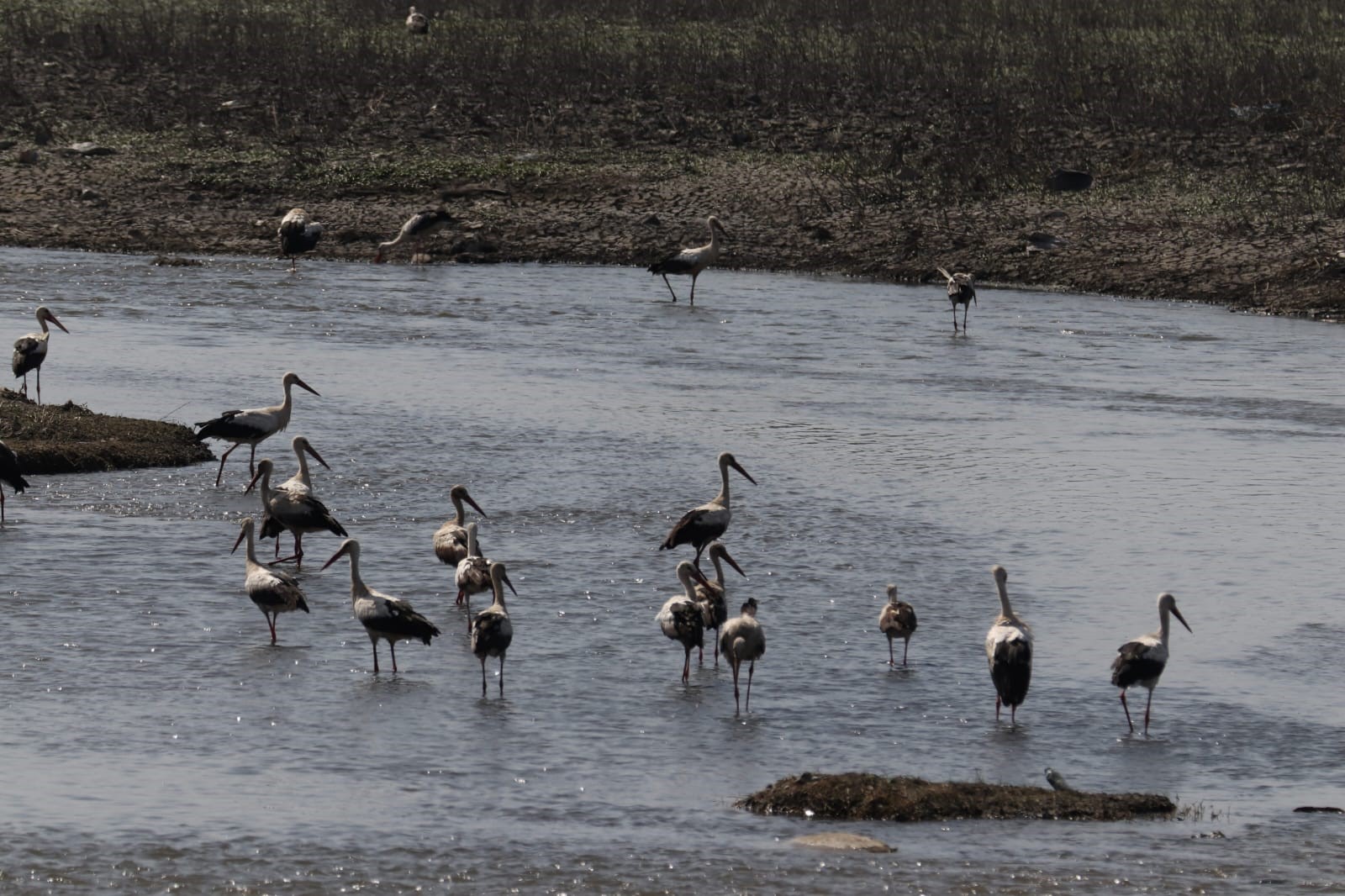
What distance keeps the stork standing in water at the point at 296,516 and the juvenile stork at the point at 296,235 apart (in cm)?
1948

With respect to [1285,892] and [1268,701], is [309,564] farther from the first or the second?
[1285,892]

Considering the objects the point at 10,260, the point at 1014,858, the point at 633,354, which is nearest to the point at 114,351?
the point at 633,354

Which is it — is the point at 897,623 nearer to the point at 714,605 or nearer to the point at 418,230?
the point at 714,605

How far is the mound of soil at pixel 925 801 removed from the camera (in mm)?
11586

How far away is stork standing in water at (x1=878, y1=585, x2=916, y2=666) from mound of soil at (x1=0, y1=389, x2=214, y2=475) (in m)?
9.04

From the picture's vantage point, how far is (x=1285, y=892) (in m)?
10.5

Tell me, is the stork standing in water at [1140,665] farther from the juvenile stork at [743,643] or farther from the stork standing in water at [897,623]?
the juvenile stork at [743,643]

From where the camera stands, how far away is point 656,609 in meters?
16.1

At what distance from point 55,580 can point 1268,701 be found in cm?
894

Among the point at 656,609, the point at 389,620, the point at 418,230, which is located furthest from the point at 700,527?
the point at 418,230

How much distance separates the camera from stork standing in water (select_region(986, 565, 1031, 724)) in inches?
517

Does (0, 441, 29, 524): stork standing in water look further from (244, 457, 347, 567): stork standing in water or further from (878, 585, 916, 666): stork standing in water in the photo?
(878, 585, 916, 666): stork standing in water

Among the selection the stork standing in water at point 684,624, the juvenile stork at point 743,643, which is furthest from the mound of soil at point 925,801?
the stork standing in water at point 684,624

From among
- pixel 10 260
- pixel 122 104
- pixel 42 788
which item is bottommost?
pixel 42 788
